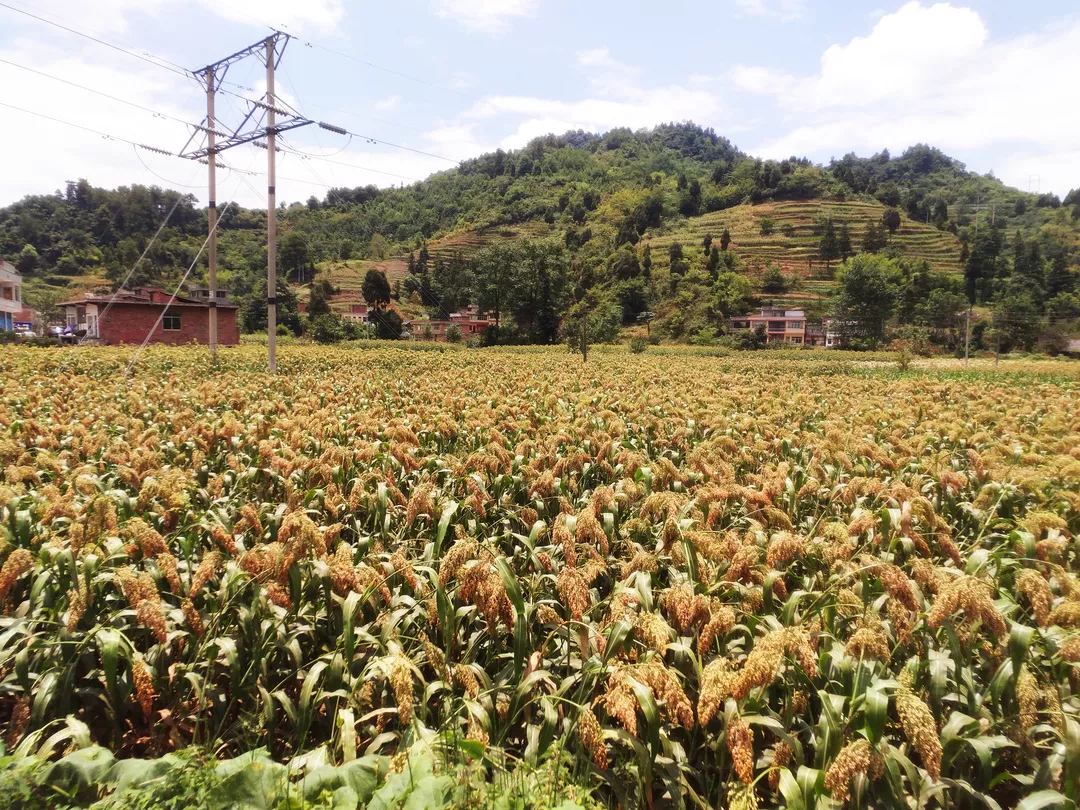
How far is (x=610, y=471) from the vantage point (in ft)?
18.3

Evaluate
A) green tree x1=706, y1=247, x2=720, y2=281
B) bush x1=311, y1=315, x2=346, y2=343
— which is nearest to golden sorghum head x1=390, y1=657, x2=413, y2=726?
bush x1=311, y1=315, x2=346, y2=343

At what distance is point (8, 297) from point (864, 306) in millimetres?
86122

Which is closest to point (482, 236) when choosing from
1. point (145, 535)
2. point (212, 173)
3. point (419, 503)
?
point (212, 173)

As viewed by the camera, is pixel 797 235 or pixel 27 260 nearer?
pixel 27 260

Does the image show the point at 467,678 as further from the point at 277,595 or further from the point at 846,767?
the point at 846,767

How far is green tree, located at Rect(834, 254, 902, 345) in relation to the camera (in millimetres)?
68500

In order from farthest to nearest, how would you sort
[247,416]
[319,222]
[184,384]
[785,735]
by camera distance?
[319,222] → [184,384] → [247,416] → [785,735]

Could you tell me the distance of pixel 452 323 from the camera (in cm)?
6988

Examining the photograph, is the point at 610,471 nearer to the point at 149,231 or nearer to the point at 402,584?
the point at 402,584

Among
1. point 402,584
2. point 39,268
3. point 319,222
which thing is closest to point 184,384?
point 402,584

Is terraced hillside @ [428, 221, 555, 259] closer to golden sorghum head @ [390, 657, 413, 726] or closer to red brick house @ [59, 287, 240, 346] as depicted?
red brick house @ [59, 287, 240, 346]

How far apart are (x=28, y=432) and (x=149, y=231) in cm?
11018

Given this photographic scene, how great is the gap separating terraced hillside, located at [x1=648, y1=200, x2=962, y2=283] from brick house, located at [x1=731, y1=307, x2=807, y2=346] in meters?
16.9

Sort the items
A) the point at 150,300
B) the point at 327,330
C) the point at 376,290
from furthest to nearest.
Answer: the point at 376,290 < the point at 327,330 < the point at 150,300
